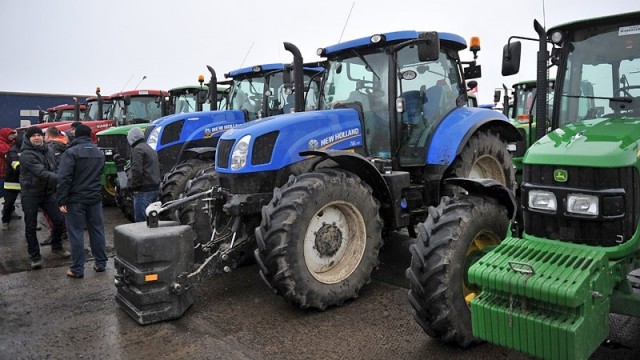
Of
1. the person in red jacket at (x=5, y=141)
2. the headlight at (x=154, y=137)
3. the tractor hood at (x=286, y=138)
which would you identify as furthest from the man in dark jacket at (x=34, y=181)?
the tractor hood at (x=286, y=138)

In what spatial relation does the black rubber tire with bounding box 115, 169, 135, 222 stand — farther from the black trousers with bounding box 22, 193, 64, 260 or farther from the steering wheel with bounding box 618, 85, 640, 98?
the steering wheel with bounding box 618, 85, 640, 98

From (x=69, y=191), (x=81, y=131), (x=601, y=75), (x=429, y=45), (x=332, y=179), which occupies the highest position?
(x=429, y=45)

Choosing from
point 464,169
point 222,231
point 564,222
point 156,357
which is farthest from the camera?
point 464,169

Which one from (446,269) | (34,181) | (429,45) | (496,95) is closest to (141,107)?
(34,181)

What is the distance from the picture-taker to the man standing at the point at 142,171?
22.2ft

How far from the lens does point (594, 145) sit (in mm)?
3033

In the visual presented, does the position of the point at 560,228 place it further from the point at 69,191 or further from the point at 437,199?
the point at 69,191

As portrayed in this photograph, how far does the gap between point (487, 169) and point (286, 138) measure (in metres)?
2.76

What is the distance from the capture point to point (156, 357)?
376cm

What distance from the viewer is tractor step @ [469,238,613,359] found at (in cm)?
258

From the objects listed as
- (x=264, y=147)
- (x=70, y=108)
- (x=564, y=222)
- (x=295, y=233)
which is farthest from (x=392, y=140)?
(x=70, y=108)

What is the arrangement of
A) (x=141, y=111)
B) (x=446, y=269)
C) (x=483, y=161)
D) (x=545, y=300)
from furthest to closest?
(x=141, y=111) < (x=483, y=161) < (x=446, y=269) < (x=545, y=300)

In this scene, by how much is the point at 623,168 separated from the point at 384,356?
2.01 meters

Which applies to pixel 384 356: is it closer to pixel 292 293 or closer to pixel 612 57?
pixel 292 293
